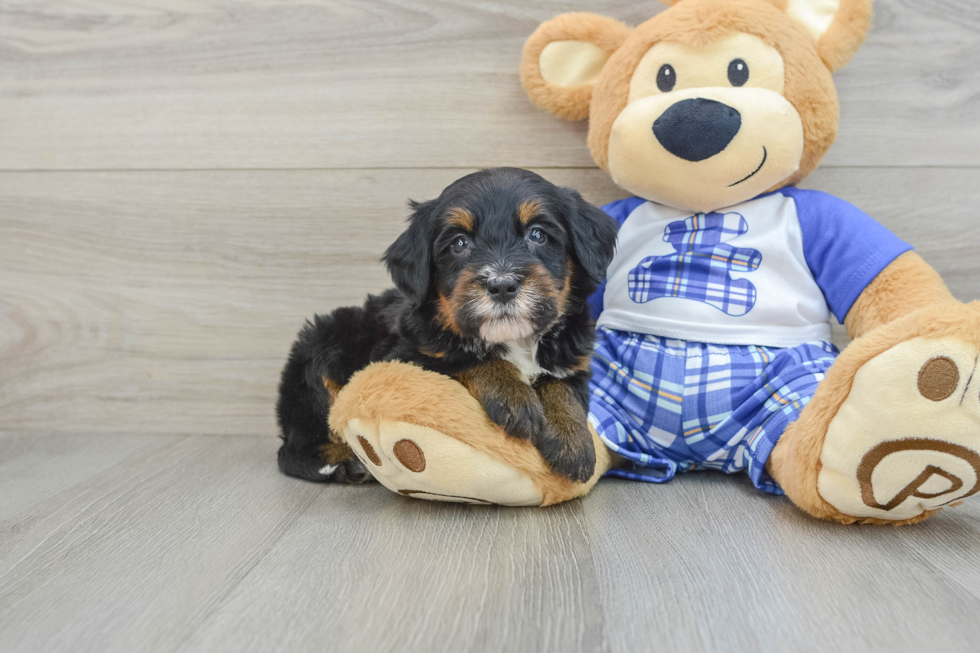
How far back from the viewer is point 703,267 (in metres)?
1.75

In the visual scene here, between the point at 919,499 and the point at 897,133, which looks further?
the point at 897,133

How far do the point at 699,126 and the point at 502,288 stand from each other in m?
0.67

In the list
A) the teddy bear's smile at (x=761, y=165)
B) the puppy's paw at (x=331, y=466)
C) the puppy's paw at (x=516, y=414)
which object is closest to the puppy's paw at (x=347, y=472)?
the puppy's paw at (x=331, y=466)

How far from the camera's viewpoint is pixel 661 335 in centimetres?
175

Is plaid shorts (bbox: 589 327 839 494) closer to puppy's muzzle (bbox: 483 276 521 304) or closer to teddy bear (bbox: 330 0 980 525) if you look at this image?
teddy bear (bbox: 330 0 980 525)

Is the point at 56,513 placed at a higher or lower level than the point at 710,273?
lower

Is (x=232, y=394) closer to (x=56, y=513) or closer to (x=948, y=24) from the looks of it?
(x=56, y=513)

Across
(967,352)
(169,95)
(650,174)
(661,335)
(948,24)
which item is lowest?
(661,335)

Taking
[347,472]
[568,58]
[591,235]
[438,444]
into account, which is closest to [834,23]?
[568,58]

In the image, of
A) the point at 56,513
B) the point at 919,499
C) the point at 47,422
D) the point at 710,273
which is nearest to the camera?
the point at 919,499

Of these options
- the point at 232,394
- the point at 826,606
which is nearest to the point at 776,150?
the point at 826,606

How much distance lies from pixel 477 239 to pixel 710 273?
0.67 metres

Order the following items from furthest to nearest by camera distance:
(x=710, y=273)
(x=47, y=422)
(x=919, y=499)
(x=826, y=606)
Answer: (x=47, y=422)
(x=710, y=273)
(x=919, y=499)
(x=826, y=606)

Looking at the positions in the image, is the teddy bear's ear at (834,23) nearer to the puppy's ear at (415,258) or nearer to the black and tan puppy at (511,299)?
Answer: the black and tan puppy at (511,299)
